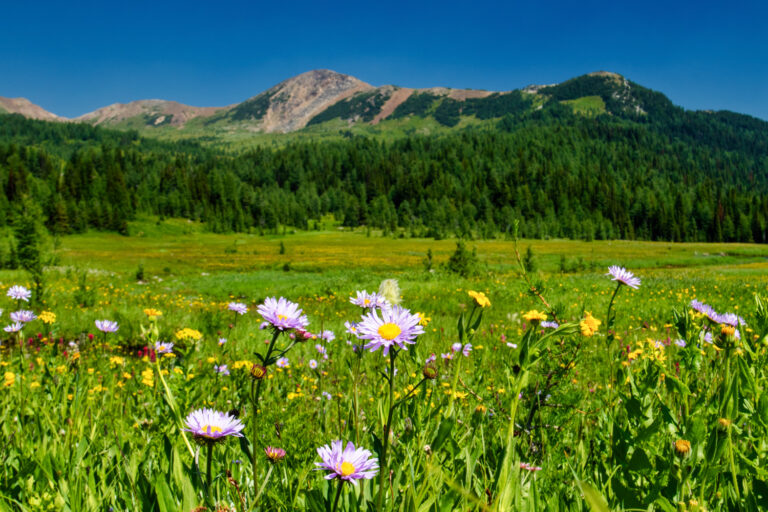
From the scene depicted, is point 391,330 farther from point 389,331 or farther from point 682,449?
point 682,449

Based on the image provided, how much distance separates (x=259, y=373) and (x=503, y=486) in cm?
78

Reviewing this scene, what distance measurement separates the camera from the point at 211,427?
1.29m

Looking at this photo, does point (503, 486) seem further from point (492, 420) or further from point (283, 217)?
point (283, 217)

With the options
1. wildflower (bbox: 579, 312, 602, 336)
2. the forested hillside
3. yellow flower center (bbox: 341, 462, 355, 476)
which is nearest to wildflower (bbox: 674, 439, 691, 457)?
wildflower (bbox: 579, 312, 602, 336)

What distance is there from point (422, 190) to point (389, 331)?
142540mm

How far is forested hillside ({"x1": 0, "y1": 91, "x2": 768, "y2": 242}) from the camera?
104500mm

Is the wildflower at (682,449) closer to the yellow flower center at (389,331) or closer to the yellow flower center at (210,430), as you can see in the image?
the yellow flower center at (389,331)

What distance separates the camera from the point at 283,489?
1.68m

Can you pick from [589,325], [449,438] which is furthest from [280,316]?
[589,325]

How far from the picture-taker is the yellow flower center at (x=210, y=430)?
1.20 m

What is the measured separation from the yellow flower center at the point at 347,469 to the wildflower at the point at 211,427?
1.17 ft

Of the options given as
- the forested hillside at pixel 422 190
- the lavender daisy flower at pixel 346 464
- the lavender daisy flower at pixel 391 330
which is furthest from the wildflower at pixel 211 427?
→ the forested hillside at pixel 422 190

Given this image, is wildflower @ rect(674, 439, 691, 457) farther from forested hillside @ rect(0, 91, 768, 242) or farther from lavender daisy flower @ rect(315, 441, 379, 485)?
forested hillside @ rect(0, 91, 768, 242)

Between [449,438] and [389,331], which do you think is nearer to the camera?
[389,331]
